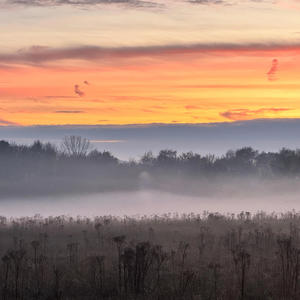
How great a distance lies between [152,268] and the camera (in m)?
18.1

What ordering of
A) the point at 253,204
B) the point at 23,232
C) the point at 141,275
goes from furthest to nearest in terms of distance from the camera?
the point at 253,204, the point at 23,232, the point at 141,275

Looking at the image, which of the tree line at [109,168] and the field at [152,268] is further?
the tree line at [109,168]

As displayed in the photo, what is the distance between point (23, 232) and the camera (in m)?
27.7

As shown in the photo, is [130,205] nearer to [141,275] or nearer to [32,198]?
[32,198]

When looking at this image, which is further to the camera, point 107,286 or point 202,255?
point 202,255

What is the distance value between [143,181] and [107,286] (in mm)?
97420

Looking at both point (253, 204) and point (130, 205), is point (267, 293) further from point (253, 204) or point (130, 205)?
point (130, 205)

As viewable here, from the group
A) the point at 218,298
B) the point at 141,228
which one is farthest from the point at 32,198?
the point at 218,298

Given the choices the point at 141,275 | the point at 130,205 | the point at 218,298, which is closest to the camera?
the point at 218,298

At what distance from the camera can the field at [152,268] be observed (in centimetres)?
1538

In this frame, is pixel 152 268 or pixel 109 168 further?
pixel 109 168

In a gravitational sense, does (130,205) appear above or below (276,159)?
below

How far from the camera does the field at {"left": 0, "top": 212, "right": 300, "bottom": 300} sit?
15.4 metres

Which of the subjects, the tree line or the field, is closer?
the field
